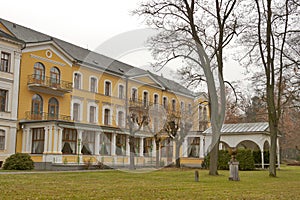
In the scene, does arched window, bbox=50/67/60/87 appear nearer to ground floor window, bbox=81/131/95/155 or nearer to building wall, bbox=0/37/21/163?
building wall, bbox=0/37/21/163

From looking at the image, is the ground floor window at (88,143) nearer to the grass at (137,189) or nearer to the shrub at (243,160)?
the shrub at (243,160)

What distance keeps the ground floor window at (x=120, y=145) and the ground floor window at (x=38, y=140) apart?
8456 millimetres

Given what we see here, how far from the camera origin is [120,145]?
38344mm

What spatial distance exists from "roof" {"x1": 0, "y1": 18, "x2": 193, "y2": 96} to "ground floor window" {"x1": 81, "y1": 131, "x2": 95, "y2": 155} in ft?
22.0

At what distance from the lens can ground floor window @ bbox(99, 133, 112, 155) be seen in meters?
36.1

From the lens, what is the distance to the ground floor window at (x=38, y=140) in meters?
31.1

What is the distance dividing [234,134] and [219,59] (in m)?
15.7

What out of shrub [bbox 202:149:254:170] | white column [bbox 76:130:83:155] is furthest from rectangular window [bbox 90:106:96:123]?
shrub [bbox 202:149:254:170]

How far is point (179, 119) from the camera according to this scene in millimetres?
34312

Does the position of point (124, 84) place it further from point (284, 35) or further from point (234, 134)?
point (284, 35)

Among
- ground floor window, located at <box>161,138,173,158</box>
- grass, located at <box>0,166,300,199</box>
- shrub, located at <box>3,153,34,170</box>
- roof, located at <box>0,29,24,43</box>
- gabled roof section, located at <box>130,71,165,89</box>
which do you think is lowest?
grass, located at <box>0,166,300,199</box>

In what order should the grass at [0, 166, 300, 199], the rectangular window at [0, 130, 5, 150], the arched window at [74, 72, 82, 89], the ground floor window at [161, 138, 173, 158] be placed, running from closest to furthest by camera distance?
the grass at [0, 166, 300, 199] < the rectangular window at [0, 130, 5, 150] < the arched window at [74, 72, 82, 89] < the ground floor window at [161, 138, 173, 158]

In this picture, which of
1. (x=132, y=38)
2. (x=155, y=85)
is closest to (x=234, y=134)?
(x=155, y=85)

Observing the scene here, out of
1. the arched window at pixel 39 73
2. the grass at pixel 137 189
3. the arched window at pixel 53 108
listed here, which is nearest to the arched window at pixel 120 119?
the arched window at pixel 53 108
